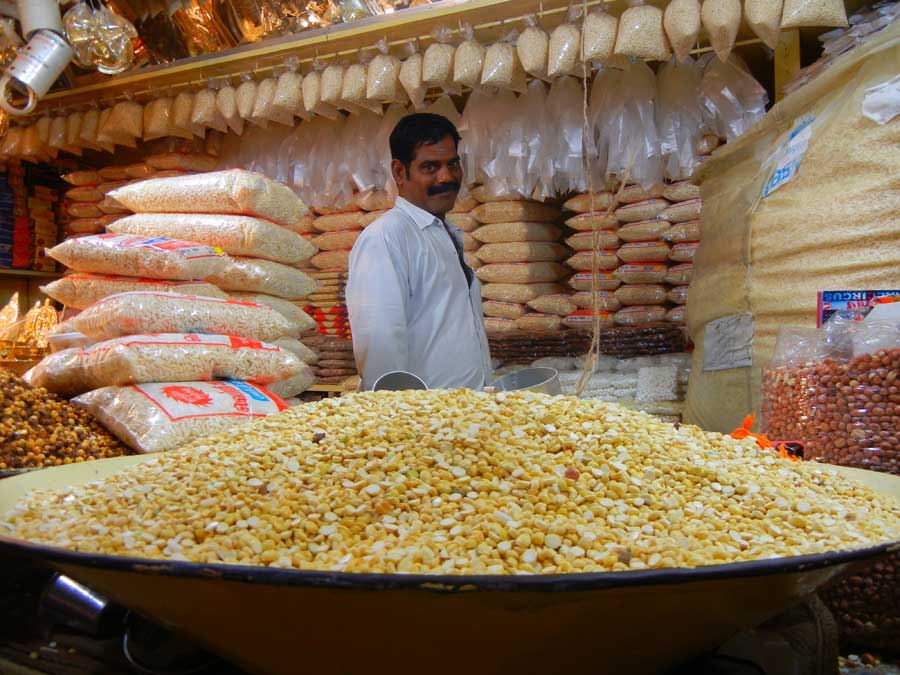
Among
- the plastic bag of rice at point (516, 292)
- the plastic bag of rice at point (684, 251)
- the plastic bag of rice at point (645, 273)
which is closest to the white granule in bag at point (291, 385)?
the plastic bag of rice at point (516, 292)

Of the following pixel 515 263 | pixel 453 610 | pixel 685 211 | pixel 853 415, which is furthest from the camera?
pixel 515 263

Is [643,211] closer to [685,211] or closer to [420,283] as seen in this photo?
[685,211]

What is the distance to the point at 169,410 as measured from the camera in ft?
3.84

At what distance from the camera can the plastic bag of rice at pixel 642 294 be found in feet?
7.44

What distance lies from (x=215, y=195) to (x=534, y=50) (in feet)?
3.08

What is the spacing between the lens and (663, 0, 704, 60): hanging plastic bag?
171 centimetres

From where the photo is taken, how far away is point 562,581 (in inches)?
15.5

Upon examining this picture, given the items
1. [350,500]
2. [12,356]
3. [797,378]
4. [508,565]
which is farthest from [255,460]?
[12,356]

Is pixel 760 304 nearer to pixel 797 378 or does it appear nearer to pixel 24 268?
pixel 797 378

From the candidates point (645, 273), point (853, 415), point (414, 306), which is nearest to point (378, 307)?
point (414, 306)

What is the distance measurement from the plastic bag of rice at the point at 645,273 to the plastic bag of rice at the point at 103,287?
4.30ft

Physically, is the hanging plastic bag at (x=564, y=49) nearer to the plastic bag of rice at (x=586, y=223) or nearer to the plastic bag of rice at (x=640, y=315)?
the plastic bag of rice at (x=586, y=223)

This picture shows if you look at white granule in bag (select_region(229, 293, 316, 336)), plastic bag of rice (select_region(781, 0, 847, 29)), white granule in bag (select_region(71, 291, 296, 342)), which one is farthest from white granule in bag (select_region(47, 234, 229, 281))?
plastic bag of rice (select_region(781, 0, 847, 29))

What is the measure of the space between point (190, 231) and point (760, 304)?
1389 mm
